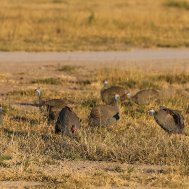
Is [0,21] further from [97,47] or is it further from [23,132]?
[23,132]

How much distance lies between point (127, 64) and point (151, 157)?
1233 centimetres

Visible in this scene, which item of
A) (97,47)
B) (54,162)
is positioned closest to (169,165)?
(54,162)

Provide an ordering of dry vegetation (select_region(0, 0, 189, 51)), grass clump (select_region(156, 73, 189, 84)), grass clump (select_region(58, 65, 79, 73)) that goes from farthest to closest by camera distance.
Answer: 1. dry vegetation (select_region(0, 0, 189, 51))
2. grass clump (select_region(58, 65, 79, 73))
3. grass clump (select_region(156, 73, 189, 84))

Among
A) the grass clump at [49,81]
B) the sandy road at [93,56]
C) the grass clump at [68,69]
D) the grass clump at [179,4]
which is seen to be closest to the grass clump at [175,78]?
the grass clump at [49,81]

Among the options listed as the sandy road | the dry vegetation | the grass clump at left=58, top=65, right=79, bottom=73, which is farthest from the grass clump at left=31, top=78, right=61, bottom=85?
the dry vegetation

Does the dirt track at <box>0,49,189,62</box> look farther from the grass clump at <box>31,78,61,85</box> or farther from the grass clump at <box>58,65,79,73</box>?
the grass clump at <box>31,78,61,85</box>

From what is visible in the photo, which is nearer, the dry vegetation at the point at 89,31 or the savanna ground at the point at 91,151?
the savanna ground at the point at 91,151

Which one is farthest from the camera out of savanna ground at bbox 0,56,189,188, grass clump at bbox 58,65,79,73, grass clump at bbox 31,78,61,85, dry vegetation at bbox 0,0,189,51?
dry vegetation at bbox 0,0,189,51

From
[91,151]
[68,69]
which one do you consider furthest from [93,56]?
[91,151]

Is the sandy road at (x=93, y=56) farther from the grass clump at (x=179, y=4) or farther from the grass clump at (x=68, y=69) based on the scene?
the grass clump at (x=179, y=4)

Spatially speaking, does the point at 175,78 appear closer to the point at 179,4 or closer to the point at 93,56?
the point at 93,56

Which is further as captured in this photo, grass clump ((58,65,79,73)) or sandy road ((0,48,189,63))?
sandy road ((0,48,189,63))

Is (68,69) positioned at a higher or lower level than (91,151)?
higher

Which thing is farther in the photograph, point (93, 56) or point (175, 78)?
point (93, 56)
